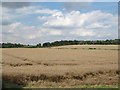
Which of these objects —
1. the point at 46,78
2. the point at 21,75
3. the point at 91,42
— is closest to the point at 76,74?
Result: the point at 46,78

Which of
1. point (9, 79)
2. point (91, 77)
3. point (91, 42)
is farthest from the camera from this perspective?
point (91, 42)

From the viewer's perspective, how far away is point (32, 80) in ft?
83.1

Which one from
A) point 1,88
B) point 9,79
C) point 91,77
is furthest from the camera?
point 91,77

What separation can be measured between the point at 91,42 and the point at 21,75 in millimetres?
81819

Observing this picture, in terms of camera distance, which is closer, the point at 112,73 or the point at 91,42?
the point at 112,73

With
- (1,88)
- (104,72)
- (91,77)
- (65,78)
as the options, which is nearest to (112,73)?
(104,72)

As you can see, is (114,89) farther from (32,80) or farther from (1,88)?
(32,80)

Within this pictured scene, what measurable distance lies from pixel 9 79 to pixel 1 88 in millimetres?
6906

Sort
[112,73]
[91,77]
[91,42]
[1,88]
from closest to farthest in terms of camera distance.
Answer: [1,88], [91,77], [112,73], [91,42]

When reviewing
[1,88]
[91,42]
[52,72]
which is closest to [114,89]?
[1,88]

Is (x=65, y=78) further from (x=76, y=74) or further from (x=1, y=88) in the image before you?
(x=1, y=88)

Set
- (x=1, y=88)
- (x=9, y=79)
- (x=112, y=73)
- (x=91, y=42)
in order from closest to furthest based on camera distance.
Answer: (x=1, y=88)
(x=9, y=79)
(x=112, y=73)
(x=91, y=42)

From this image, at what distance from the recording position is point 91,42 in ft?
350

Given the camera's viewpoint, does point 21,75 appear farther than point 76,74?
No
